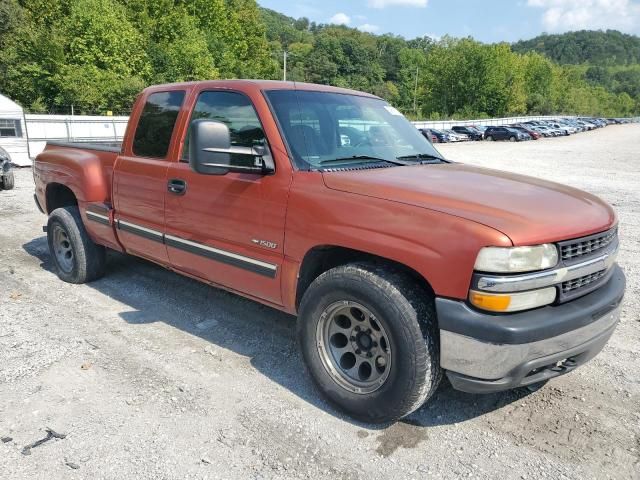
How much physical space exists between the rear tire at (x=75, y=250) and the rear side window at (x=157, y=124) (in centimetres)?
131

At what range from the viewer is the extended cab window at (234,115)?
358cm

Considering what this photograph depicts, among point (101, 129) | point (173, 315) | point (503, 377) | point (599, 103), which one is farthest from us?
point (599, 103)

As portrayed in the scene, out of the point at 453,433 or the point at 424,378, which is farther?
the point at 453,433

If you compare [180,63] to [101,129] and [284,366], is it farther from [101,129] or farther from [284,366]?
[284,366]

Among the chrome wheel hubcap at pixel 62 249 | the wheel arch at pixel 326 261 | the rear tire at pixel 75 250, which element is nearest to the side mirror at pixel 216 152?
the wheel arch at pixel 326 261

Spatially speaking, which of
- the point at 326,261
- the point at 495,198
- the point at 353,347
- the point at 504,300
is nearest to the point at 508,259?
the point at 504,300

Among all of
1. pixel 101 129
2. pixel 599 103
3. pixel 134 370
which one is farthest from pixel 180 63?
pixel 599 103

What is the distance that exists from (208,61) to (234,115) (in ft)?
155

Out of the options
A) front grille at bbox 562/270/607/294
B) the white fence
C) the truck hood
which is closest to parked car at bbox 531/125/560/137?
the white fence

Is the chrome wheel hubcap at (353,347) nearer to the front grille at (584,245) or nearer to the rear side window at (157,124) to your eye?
the front grille at (584,245)

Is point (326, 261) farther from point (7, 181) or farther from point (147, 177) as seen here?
point (7, 181)

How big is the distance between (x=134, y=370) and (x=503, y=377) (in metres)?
2.47

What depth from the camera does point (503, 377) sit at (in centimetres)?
262

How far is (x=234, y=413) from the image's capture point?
125 inches
